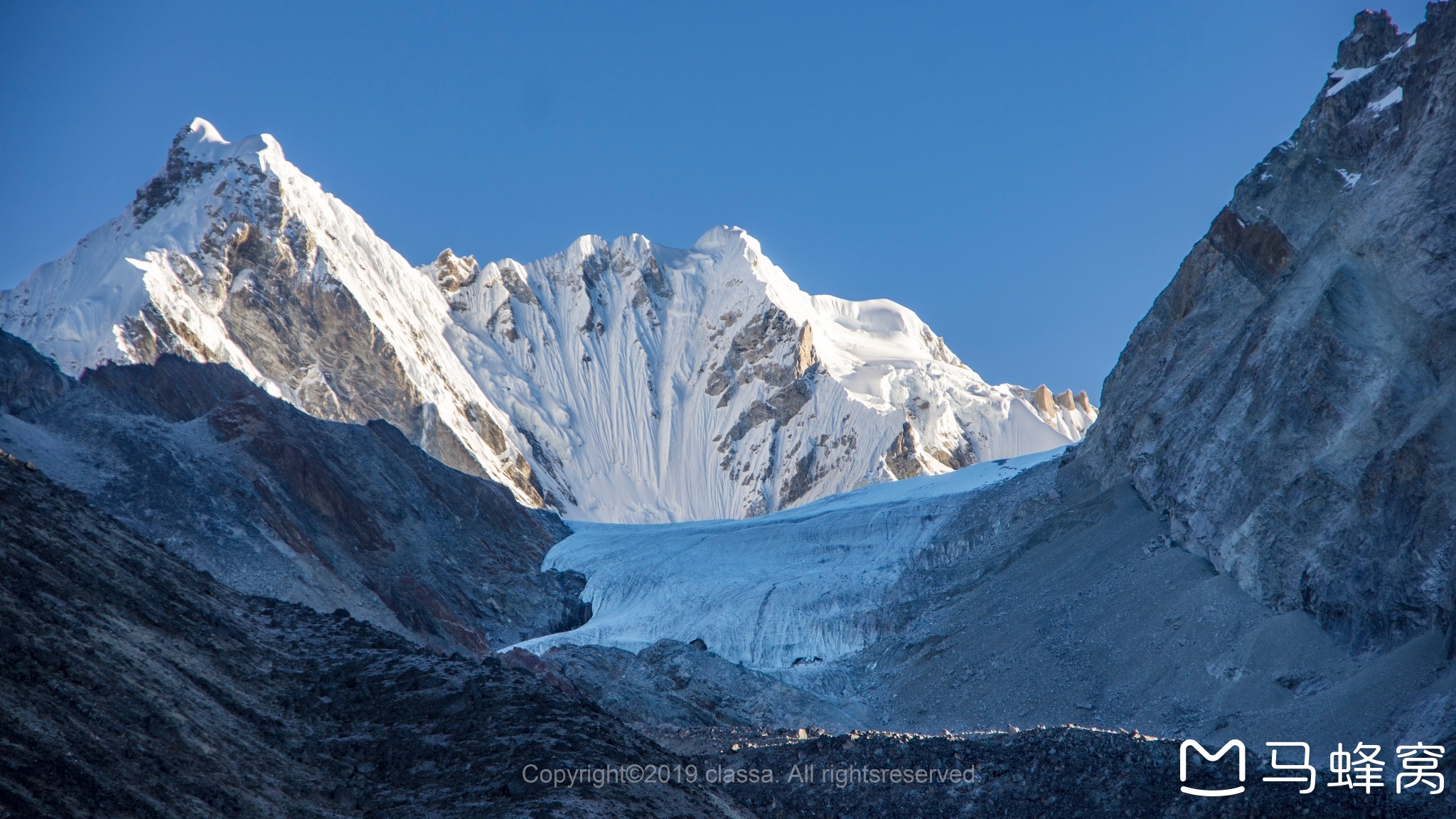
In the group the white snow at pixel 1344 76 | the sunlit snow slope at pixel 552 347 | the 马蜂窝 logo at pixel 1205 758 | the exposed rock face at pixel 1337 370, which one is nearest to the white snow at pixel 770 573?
the exposed rock face at pixel 1337 370

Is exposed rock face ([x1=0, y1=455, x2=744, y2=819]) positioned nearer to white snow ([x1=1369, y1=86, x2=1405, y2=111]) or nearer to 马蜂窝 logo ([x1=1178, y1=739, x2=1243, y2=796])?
马蜂窝 logo ([x1=1178, y1=739, x2=1243, y2=796])

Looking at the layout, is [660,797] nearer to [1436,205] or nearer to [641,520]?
[1436,205]

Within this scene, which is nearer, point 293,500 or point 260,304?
point 293,500

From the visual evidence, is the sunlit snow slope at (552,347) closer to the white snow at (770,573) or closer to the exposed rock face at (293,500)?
the exposed rock face at (293,500)

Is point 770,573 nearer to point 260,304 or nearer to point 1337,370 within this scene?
point 1337,370

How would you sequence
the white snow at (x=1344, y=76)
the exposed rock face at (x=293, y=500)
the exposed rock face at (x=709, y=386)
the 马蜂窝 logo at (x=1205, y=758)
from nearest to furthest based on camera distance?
the 马蜂窝 logo at (x=1205, y=758) < the exposed rock face at (x=293, y=500) < the white snow at (x=1344, y=76) < the exposed rock face at (x=709, y=386)

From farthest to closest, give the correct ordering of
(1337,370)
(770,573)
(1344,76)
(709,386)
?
(709,386) → (770,573) → (1344,76) → (1337,370)

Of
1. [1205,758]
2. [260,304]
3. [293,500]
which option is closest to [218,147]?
→ [260,304]
